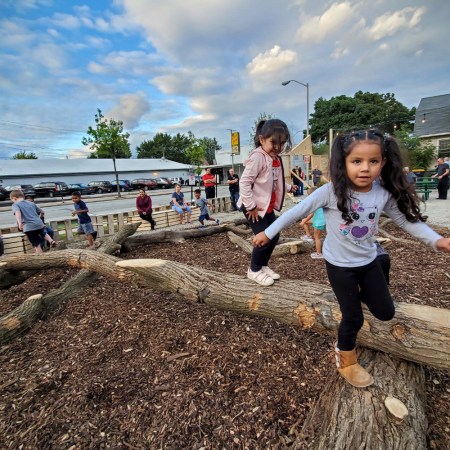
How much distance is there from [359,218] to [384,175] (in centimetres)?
30

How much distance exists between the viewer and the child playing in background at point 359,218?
66.6 inches

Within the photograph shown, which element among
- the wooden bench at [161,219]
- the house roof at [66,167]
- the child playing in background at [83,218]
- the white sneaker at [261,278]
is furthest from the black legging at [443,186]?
the house roof at [66,167]

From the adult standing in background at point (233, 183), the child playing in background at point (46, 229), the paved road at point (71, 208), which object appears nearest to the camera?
the child playing in background at point (46, 229)

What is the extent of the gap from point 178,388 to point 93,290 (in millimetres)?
2297

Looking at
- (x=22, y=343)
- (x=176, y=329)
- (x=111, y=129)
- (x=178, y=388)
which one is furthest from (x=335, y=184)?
(x=111, y=129)

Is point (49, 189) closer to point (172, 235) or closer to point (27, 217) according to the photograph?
point (27, 217)

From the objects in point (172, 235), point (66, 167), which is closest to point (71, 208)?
point (172, 235)

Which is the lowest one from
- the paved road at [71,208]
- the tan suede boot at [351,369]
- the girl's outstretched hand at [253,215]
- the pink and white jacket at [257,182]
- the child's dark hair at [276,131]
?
the paved road at [71,208]

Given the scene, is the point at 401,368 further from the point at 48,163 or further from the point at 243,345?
the point at 48,163

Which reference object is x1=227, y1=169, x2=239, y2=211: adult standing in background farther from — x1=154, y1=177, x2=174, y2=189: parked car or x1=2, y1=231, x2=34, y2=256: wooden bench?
x1=154, y1=177, x2=174, y2=189: parked car

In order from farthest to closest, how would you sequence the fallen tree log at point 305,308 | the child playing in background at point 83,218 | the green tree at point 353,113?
1. the green tree at point 353,113
2. the child playing in background at point 83,218
3. the fallen tree log at point 305,308

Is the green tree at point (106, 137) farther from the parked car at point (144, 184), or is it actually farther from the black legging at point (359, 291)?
the black legging at point (359, 291)

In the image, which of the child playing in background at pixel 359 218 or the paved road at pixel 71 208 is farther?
the paved road at pixel 71 208

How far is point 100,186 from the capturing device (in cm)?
3272
